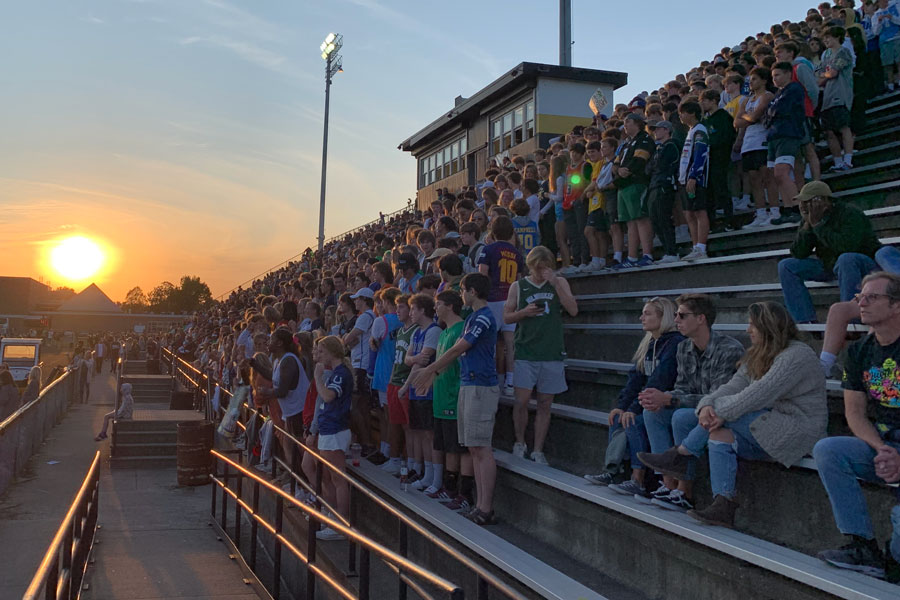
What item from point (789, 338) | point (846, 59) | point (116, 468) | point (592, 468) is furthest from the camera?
point (116, 468)

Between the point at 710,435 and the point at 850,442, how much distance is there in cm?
75

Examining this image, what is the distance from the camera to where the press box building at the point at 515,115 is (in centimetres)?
2381

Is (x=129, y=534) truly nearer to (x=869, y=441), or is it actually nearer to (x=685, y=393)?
(x=685, y=393)

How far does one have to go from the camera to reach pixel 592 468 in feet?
17.9

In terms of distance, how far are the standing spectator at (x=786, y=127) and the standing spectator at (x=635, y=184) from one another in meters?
1.23

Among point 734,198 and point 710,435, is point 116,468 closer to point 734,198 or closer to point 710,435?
point 734,198

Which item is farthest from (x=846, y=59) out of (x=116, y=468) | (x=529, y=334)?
(x=116, y=468)

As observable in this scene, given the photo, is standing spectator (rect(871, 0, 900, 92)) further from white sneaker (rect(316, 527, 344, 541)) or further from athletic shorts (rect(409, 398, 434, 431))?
white sneaker (rect(316, 527, 344, 541))

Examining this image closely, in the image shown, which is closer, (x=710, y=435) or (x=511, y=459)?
(x=710, y=435)

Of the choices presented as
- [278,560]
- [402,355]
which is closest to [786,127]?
[402,355]

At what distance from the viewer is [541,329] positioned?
591 cm

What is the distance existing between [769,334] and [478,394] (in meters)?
2.21

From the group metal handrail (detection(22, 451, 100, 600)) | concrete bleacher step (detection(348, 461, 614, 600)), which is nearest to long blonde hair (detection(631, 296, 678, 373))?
concrete bleacher step (detection(348, 461, 614, 600))

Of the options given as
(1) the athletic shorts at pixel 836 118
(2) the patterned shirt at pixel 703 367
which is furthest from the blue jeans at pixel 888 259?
(1) the athletic shorts at pixel 836 118
